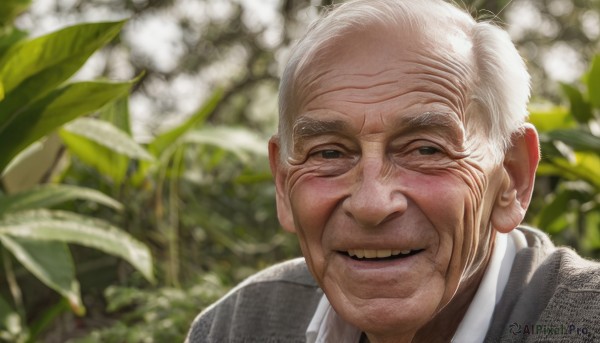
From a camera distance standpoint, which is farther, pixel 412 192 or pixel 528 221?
pixel 528 221

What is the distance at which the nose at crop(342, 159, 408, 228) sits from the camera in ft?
6.08

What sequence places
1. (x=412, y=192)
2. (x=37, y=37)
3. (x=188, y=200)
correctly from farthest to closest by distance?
1. (x=188, y=200)
2. (x=37, y=37)
3. (x=412, y=192)

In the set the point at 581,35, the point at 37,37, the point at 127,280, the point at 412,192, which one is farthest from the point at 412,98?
the point at 581,35

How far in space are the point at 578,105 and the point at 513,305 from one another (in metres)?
1.45

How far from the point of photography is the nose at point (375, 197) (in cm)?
185

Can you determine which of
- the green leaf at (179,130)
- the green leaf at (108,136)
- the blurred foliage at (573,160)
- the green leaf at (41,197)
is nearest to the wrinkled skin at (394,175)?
the blurred foliage at (573,160)

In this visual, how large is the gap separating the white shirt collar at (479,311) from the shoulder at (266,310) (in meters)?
0.16

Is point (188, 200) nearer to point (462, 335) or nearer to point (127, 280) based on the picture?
point (127, 280)

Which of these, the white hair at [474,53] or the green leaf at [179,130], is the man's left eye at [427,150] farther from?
the green leaf at [179,130]

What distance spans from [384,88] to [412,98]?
0.21 ft

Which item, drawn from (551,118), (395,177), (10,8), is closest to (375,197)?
(395,177)

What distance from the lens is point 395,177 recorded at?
1.91 metres

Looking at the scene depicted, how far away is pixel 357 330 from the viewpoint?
2264 mm

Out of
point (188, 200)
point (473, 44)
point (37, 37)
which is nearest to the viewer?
point (473, 44)
